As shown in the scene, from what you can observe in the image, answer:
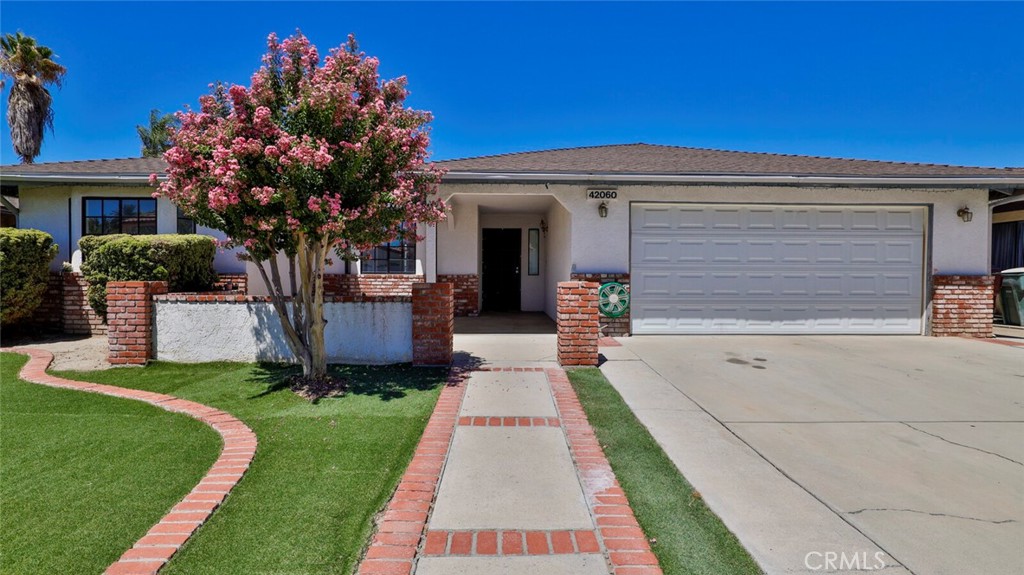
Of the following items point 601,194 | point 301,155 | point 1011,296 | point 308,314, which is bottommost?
point 308,314

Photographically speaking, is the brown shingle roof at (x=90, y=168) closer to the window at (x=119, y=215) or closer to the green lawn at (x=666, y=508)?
the window at (x=119, y=215)

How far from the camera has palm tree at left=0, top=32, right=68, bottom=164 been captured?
578 inches

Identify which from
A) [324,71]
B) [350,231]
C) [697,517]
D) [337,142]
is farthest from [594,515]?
[324,71]

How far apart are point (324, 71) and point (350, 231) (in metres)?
1.57

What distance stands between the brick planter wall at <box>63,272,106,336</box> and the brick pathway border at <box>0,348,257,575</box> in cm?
328

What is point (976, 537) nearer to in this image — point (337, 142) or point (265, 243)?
point (337, 142)

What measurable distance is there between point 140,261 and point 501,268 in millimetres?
8000

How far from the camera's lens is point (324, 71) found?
4.61 meters

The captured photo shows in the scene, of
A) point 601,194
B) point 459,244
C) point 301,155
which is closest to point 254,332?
point 301,155

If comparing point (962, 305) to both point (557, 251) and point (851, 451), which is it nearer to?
point (557, 251)

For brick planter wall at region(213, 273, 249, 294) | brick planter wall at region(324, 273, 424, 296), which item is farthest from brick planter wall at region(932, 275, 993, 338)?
brick planter wall at region(213, 273, 249, 294)

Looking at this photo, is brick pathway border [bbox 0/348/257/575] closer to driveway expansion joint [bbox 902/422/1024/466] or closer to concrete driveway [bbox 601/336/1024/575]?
concrete driveway [bbox 601/336/1024/575]

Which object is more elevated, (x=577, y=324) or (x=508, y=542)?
(x=577, y=324)

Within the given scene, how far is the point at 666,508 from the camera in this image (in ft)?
8.69
